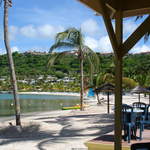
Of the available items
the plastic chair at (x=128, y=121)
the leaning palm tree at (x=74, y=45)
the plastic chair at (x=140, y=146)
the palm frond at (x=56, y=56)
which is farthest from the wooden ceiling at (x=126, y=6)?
the palm frond at (x=56, y=56)

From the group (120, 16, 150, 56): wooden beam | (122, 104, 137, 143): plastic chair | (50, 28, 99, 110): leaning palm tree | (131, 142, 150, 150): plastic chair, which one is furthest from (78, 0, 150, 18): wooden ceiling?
(50, 28, 99, 110): leaning palm tree

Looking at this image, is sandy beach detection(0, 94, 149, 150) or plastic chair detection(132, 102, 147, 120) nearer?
sandy beach detection(0, 94, 149, 150)

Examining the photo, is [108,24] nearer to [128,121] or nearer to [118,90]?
[118,90]

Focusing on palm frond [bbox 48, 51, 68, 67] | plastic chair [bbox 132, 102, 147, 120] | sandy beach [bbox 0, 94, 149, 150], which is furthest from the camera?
palm frond [bbox 48, 51, 68, 67]

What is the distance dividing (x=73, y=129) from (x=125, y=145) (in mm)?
4180

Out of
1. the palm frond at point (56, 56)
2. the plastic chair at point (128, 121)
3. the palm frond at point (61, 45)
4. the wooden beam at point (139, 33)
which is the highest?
the palm frond at point (61, 45)

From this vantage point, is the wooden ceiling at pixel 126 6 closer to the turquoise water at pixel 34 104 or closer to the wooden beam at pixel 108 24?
the wooden beam at pixel 108 24

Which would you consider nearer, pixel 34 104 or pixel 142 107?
pixel 142 107

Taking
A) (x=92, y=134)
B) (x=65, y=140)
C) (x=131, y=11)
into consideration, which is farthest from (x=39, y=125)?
(x=131, y=11)

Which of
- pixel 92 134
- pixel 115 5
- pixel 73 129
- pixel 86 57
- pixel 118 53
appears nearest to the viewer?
pixel 118 53

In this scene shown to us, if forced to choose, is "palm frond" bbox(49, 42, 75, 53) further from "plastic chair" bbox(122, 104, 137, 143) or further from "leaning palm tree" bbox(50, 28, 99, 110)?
"plastic chair" bbox(122, 104, 137, 143)

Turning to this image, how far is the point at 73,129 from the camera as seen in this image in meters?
10.6

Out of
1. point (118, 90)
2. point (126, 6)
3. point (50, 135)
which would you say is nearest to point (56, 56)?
point (50, 135)

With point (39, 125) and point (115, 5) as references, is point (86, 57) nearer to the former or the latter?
point (39, 125)
